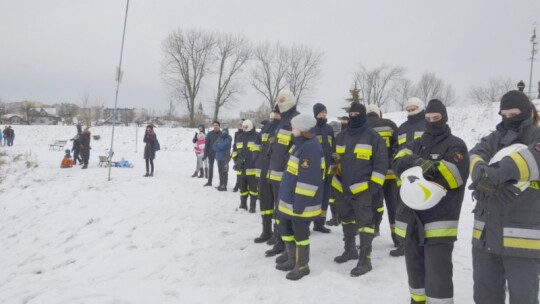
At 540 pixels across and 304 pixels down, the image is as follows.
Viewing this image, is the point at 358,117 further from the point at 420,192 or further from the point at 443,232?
the point at 443,232

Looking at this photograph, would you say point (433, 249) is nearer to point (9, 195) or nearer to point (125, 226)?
point (125, 226)

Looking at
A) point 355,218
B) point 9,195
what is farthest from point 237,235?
point 9,195

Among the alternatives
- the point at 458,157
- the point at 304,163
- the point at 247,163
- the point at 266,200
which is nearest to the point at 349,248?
the point at 304,163

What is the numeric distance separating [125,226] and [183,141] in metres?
25.1

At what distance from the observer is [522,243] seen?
269 cm

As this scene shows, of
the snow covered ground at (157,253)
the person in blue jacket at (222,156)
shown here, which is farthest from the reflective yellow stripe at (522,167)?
the person in blue jacket at (222,156)

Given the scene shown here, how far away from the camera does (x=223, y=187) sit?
10945mm

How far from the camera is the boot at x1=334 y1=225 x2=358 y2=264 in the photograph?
A: 16.9 feet

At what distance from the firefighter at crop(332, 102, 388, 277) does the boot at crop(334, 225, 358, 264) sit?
0.13 m

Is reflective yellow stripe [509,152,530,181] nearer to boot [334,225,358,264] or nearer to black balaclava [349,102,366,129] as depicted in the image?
black balaclava [349,102,366,129]

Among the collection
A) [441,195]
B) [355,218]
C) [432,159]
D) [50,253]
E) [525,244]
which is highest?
[432,159]

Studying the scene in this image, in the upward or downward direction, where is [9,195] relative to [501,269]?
downward

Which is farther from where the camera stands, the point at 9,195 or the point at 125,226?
the point at 9,195

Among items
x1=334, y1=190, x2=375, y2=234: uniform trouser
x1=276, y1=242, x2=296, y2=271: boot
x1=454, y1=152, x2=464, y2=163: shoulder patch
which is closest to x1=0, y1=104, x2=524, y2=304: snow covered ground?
x1=276, y1=242, x2=296, y2=271: boot
